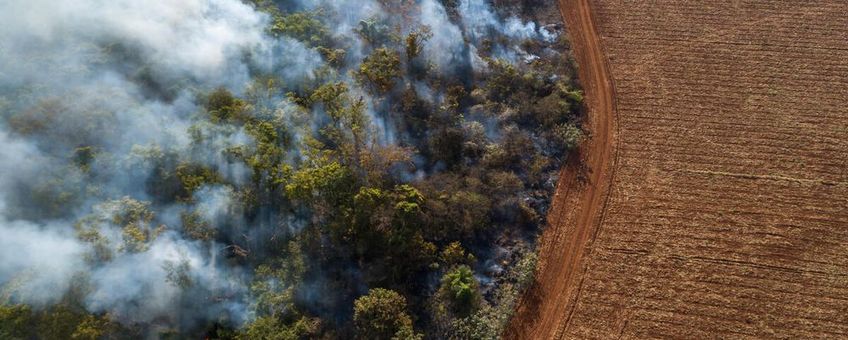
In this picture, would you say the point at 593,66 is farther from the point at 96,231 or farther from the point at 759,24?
the point at 96,231

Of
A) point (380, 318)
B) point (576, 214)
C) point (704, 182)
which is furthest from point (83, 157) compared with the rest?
point (704, 182)

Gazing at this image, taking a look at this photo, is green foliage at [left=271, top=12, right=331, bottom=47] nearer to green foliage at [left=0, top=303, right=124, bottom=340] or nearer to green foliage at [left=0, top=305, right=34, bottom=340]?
green foliage at [left=0, top=303, right=124, bottom=340]

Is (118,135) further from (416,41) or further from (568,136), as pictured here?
(568,136)

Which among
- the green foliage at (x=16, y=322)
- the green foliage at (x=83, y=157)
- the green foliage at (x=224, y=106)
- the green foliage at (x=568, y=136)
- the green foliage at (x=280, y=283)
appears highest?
the green foliage at (x=568, y=136)

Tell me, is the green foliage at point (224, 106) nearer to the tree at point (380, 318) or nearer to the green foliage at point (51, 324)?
the green foliage at point (51, 324)

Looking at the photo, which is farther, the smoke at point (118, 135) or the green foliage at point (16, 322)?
the smoke at point (118, 135)

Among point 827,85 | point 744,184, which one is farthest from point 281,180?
point 827,85

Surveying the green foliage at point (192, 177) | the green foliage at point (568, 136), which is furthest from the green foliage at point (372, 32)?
the green foliage at point (192, 177)

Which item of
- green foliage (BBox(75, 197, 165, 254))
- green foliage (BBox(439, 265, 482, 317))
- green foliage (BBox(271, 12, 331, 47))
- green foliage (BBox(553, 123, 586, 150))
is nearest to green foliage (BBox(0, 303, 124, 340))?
green foliage (BBox(75, 197, 165, 254))
